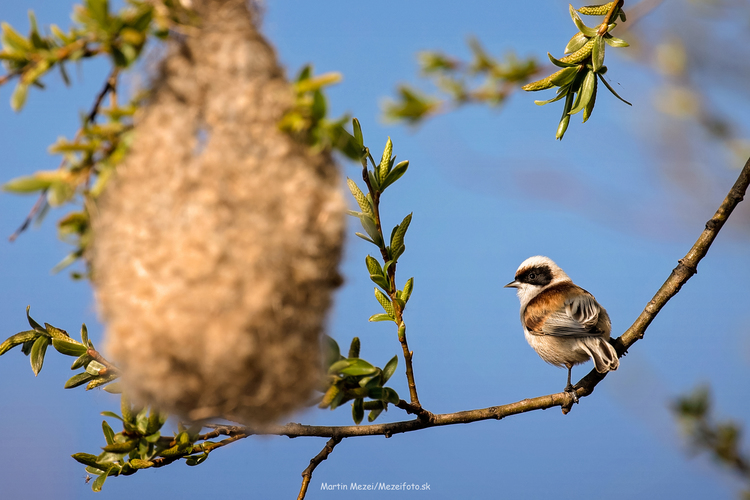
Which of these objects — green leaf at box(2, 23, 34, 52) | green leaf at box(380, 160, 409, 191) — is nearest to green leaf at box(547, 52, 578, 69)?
green leaf at box(380, 160, 409, 191)

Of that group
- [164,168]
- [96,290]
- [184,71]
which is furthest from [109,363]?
[184,71]

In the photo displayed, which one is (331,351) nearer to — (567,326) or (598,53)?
(598,53)

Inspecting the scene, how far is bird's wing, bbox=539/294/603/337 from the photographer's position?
2961 mm

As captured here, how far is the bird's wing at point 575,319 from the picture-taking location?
2.96 meters

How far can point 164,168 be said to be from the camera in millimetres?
1303

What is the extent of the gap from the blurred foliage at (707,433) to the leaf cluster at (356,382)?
1.86m

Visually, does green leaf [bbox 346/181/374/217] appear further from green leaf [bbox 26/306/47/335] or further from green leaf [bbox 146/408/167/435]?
green leaf [bbox 26/306/47/335]

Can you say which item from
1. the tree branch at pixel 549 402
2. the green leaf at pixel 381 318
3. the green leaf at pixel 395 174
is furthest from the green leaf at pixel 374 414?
the green leaf at pixel 395 174

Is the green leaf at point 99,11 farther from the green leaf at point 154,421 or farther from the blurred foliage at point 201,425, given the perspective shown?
the green leaf at point 154,421

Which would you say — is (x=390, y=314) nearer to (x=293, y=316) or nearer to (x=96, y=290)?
(x=293, y=316)

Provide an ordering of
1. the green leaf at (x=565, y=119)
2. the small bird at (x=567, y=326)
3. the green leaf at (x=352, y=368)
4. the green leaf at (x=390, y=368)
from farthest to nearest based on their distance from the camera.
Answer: the small bird at (x=567, y=326) < the green leaf at (x=565, y=119) < the green leaf at (x=390, y=368) < the green leaf at (x=352, y=368)

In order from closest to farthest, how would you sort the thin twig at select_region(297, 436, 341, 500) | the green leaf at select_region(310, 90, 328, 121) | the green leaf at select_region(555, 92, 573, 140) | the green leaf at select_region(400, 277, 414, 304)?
the green leaf at select_region(310, 90, 328, 121) → the green leaf at select_region(555, 92, 573, 140) → the green leaf at select_region(400, 277, 414, 304) → the thin twig at select_region(297, 436, 341, 500)

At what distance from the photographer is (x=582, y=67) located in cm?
168

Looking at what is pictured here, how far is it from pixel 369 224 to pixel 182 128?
623 millimetres
